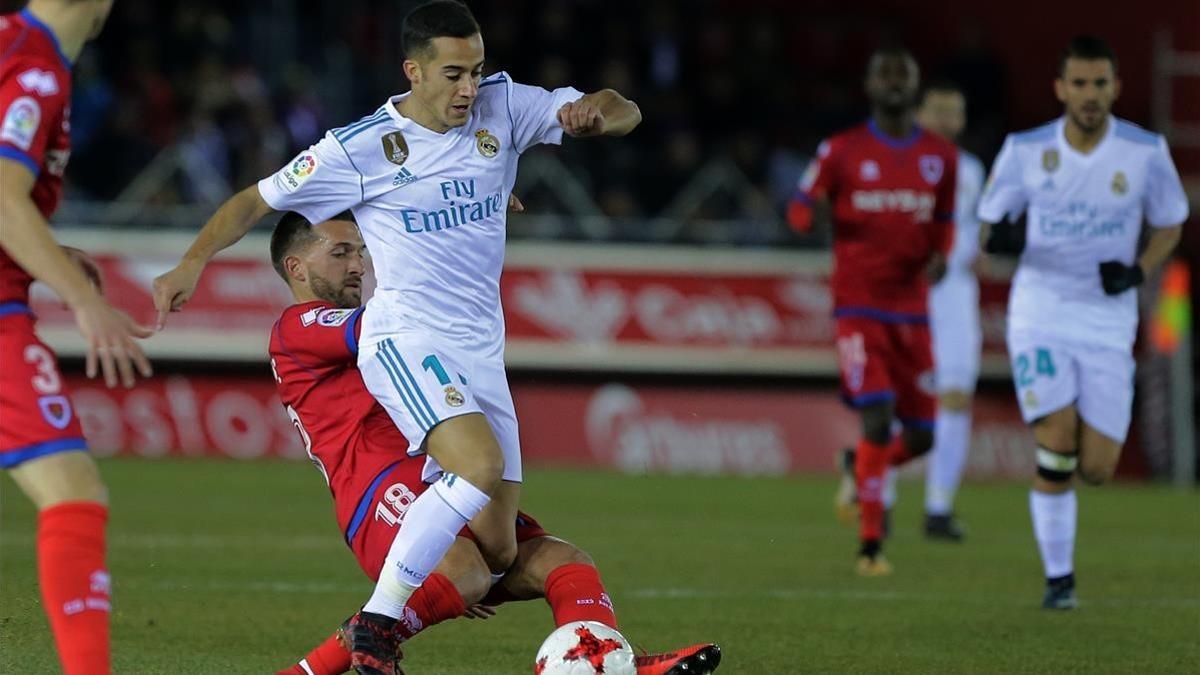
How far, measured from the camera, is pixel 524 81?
18703 millimetres

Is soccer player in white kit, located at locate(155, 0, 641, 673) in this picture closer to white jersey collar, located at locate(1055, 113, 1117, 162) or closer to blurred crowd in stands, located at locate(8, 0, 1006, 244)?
white jersey collar, located at locate(1055, 113, 1117, 162)

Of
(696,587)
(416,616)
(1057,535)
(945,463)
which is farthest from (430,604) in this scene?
(945,463)

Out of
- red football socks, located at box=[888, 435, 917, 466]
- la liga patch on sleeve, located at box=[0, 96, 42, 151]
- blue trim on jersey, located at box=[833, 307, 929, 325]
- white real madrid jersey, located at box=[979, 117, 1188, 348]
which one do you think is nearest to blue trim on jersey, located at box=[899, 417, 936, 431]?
red football socks, located at box=[888, 435, 917, 466]

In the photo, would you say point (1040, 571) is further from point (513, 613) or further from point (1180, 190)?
point (513, 613)

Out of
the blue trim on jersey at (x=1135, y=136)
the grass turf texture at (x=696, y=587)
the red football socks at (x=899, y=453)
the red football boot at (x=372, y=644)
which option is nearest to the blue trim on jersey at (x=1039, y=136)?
the blue trim on jersey at (x=1135, y=136)

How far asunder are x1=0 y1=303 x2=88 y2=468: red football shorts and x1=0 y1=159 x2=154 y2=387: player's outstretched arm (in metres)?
0.19

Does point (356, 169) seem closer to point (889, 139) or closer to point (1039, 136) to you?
point (1039, 136)

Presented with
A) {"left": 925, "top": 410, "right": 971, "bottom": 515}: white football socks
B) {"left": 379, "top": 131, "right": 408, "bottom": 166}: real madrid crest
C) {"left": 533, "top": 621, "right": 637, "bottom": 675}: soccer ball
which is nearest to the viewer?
{"left": 533, "top": 621, "right": 637, "bottom": 675}: soccer ball

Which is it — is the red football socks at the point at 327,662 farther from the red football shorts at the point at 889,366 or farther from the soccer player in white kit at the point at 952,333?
the soccer player in white kit at the point at 952,333

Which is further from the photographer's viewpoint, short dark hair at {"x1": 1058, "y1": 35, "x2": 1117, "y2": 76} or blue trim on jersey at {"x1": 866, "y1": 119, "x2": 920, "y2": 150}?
blue trim on jersey at {"x1": 866, "y1": 119, "x2": 920, "y2": 150}

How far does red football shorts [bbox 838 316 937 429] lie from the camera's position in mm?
10008

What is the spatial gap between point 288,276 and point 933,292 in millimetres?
7134

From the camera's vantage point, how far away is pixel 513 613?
8.12 meters

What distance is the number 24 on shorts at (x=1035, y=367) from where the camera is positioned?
8.36m
